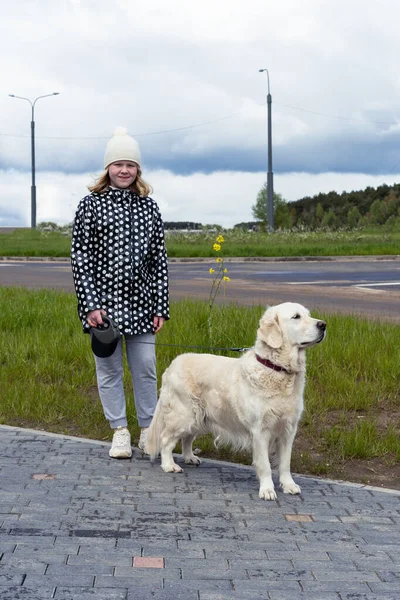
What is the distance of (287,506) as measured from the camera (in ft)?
16.0

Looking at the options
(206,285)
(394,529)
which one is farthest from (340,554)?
(206,285)

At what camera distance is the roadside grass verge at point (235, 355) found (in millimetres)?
6305

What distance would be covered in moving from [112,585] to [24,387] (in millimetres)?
4684

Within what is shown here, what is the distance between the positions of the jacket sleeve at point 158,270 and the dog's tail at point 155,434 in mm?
661

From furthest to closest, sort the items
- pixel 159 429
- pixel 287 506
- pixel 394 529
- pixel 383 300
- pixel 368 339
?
pixel 383 300
pixel 368 339
pixel 159 429
pixel 287 506
pixel 394 529

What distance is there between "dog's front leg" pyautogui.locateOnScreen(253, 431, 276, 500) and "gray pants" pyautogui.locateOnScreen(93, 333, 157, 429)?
119 cm

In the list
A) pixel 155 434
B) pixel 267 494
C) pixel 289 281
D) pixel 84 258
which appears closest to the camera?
pixel 267 494

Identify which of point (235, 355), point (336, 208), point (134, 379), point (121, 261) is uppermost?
point (336, 208)

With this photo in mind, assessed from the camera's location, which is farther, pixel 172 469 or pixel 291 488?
pixel 172 469

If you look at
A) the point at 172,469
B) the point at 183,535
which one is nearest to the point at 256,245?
the point at 172,469

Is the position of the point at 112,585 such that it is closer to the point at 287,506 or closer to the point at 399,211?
the point at 287,506

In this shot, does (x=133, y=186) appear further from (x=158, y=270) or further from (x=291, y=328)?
(x=291, y=328)

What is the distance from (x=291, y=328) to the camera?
5.10 metres

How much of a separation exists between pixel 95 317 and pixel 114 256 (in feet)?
1.37
